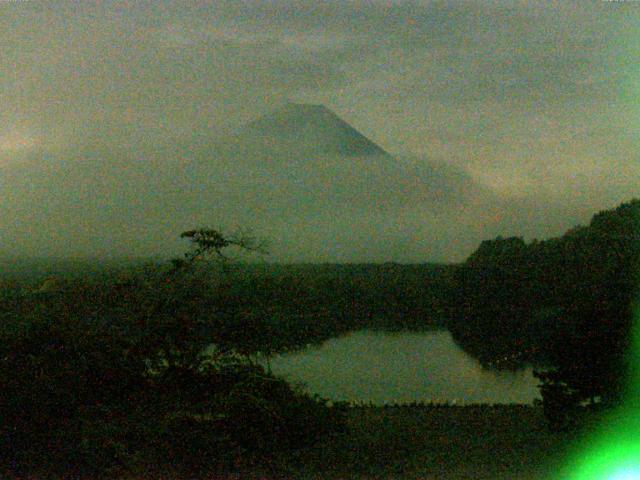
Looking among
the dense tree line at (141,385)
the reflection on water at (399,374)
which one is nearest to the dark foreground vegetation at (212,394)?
the dense tree line at (141,385)

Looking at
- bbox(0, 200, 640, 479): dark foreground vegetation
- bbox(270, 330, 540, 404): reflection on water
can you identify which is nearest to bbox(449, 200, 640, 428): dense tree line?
bbox(0, 200, 640, 479): dark foreground vegetation

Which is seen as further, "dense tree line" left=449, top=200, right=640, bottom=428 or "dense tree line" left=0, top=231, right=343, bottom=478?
"dense tree line" left=449, top=200, right=640, bottom=428

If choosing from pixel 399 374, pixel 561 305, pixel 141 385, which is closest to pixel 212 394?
pixel 141 385

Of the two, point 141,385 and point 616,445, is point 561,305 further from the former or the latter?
point 141,385

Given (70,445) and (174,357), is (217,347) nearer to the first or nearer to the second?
(174,357)

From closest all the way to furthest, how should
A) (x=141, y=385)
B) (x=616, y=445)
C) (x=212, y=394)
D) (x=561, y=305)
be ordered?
(x=616, y=445), (x=212, y=394), (x=141, y=385), (x=561, y=305)

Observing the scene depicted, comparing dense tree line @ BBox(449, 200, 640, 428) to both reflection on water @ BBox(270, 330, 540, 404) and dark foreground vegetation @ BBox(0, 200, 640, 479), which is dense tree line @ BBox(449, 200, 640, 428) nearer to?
dark foreground vegetation @ BBox(0, 200, 640, 479)
